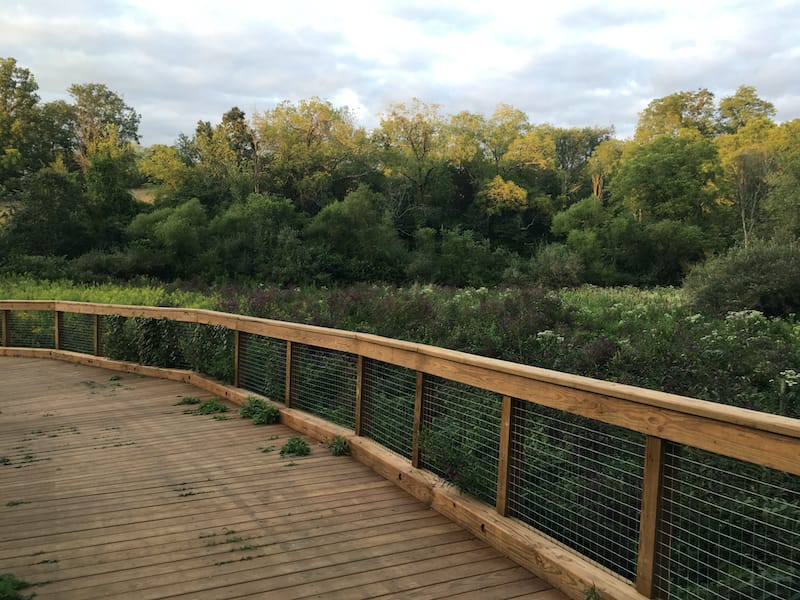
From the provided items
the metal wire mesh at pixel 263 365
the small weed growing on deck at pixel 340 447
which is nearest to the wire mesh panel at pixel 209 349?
the metal wire mesh at pixel 263 365

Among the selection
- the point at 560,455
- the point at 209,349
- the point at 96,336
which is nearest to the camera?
the point at 560,455

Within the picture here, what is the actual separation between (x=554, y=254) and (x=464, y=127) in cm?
1705

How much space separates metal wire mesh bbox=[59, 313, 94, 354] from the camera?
416 inches

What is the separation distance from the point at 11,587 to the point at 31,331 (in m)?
10.5

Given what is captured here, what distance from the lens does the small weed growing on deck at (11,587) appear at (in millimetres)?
2473

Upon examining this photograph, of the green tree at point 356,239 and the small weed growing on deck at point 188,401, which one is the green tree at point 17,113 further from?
the small weed growing on deck at point 188,401

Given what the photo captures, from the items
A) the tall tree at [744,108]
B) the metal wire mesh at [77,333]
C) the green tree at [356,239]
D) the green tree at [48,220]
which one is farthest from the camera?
the tall tree at [744,108]

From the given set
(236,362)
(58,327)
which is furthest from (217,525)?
(58,327)

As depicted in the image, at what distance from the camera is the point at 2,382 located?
Answer: 27.3 feet

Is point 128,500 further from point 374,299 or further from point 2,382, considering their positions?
point 374,299

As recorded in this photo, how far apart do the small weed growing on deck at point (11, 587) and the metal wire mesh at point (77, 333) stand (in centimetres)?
854

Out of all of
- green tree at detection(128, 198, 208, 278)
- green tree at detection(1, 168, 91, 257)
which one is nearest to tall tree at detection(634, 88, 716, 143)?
green tree at detection(128, 198, 208, 278)

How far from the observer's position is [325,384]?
6.02 meters

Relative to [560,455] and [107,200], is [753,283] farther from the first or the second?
[107,200]
